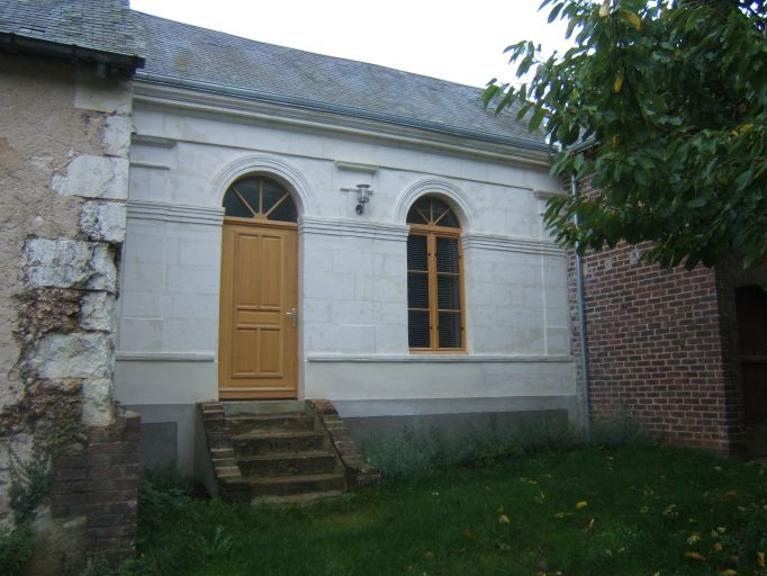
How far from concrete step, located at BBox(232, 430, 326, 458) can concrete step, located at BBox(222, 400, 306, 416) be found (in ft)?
1.23

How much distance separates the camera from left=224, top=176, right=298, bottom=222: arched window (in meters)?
8.38

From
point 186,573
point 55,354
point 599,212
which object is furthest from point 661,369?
point 55,354

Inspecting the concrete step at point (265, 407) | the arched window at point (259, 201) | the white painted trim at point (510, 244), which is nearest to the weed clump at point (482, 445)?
the concrete step at point (265, 407)

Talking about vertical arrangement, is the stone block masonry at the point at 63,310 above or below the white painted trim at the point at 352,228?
below

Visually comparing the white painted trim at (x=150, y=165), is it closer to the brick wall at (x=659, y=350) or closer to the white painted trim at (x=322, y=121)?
the white painted trim at (x=322, y=121)

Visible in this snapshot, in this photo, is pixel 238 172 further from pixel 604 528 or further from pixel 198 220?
pixel 604 528

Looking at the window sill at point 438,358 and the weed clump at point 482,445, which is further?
the window sill at point 438,358

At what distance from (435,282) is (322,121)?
2.52 meters

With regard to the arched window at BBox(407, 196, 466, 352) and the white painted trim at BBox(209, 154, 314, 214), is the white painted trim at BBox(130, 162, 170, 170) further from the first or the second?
the arched window at BBox(407, 196, 466, 352)

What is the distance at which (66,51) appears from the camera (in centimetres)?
494

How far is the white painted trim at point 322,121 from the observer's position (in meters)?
7.86

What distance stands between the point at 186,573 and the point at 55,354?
1.69m

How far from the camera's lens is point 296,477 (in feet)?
22.3

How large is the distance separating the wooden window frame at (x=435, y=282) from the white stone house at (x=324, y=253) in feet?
0.07
